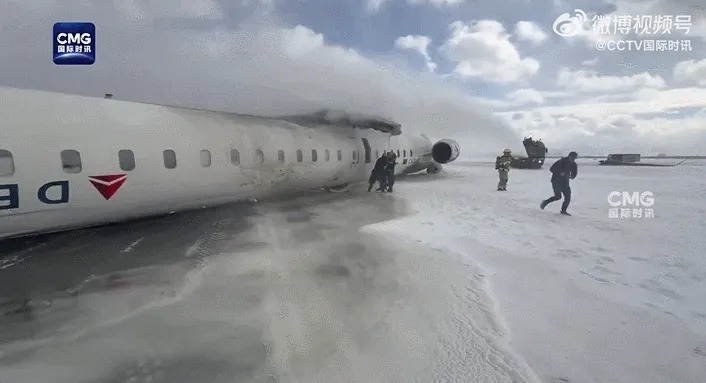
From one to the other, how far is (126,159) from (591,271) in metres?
6.15

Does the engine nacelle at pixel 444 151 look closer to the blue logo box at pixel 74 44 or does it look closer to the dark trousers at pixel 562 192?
the dark trousers at pixel 562 192

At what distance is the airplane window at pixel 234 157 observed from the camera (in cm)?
705

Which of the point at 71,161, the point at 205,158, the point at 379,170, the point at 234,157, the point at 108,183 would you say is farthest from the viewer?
the point at 379,170

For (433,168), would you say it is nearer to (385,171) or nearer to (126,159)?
(385,171)

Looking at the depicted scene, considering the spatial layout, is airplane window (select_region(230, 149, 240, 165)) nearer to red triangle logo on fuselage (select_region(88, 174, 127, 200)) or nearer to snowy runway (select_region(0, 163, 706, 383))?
snowy runway (select_region(0, 163, 706, 383))

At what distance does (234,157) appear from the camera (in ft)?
23.3

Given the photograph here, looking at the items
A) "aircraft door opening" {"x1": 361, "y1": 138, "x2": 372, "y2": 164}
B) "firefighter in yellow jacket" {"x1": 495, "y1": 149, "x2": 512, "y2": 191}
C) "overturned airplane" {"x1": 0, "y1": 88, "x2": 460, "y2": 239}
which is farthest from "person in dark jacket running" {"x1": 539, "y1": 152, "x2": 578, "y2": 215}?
"aircraft door opening" {"x1": 361, "y1": 138, "x2": 372, "y2": 164}

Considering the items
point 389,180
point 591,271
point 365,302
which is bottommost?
point 365,302

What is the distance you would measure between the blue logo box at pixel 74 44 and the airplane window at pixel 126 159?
4.25ft

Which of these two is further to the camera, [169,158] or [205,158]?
[205,158]

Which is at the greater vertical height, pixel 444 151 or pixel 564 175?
pixel 444 151

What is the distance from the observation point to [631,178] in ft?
28.4

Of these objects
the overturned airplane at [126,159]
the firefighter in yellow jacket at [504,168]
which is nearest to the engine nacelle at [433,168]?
the firefighter in yellow jacket at [504,168]

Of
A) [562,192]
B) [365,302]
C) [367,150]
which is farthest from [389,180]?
[365,302]
